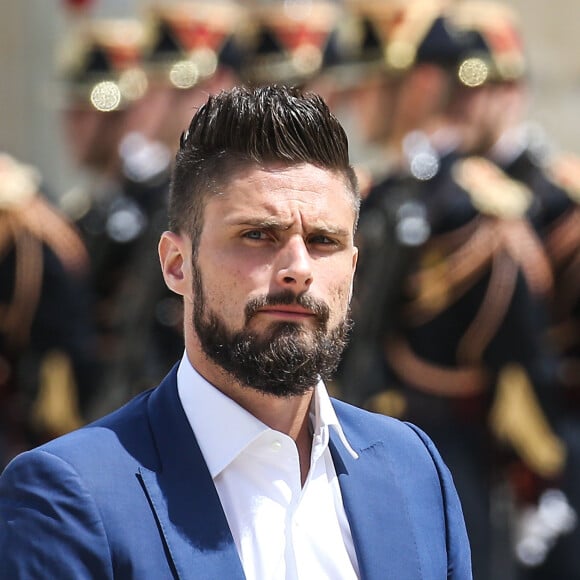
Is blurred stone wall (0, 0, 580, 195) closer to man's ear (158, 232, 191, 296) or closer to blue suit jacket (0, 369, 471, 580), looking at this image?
man's ear (158, 232, 191, 296)

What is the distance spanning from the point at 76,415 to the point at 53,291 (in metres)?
0.49

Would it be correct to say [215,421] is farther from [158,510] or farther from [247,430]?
[158,510]

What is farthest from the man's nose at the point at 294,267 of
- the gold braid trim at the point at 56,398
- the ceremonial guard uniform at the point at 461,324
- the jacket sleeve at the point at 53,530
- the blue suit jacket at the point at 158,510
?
the gold braid trim at the point at 56,398

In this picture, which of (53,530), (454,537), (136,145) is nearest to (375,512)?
(454,537)

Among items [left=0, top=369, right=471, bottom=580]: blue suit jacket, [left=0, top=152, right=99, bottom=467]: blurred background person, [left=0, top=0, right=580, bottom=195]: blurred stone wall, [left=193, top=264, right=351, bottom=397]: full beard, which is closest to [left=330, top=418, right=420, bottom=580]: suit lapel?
[left=0, top=369, right=471, bottom=580]: blue suit jacket

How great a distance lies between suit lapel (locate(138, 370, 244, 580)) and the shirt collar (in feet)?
0.07

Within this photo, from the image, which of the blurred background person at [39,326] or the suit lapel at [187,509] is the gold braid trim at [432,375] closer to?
the blurred background person at [39,326]

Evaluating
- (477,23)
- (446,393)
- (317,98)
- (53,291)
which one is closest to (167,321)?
(53,291)

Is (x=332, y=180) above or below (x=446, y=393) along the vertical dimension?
above

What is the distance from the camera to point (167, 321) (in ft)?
22.6

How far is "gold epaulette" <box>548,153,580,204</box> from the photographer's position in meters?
6.95

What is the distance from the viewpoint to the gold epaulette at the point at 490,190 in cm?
638

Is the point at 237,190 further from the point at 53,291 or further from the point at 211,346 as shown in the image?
the point at 53,291

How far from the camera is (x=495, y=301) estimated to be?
20.6 feet
